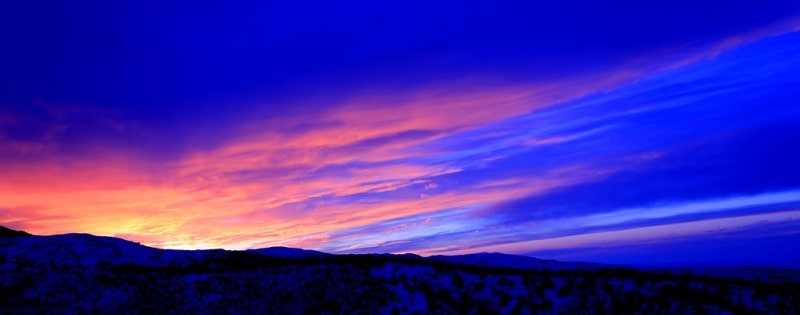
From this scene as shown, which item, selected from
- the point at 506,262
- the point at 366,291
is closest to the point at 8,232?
the point at 366,291

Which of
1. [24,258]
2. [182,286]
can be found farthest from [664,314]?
[24,258]

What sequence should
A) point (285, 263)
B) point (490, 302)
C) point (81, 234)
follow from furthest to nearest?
point (81, 234) < point (285, 263) < point (490, 302)

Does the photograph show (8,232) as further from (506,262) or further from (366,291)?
Result: (506,262)

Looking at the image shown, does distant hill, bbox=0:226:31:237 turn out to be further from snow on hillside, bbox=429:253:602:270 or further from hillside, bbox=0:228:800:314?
snow on hillside, bbox=429:253:602:270

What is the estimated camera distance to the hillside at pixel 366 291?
34375mm

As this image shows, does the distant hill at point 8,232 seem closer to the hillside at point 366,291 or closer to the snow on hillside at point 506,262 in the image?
the hillside at point 366,291

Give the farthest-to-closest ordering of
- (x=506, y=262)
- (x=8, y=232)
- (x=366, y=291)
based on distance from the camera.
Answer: (x=506, y=262) < (x=8, y=232) < (x=366, y=291)

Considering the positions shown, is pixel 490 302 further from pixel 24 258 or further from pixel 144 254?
pixel 24 258

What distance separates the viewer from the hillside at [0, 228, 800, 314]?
34375 mm

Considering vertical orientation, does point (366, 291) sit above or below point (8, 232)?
below

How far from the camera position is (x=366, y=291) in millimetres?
36719

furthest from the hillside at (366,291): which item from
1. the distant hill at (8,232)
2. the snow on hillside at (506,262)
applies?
the distant hill at (8,232)

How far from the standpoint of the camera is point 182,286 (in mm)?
37625

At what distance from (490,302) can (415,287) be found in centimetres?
444
